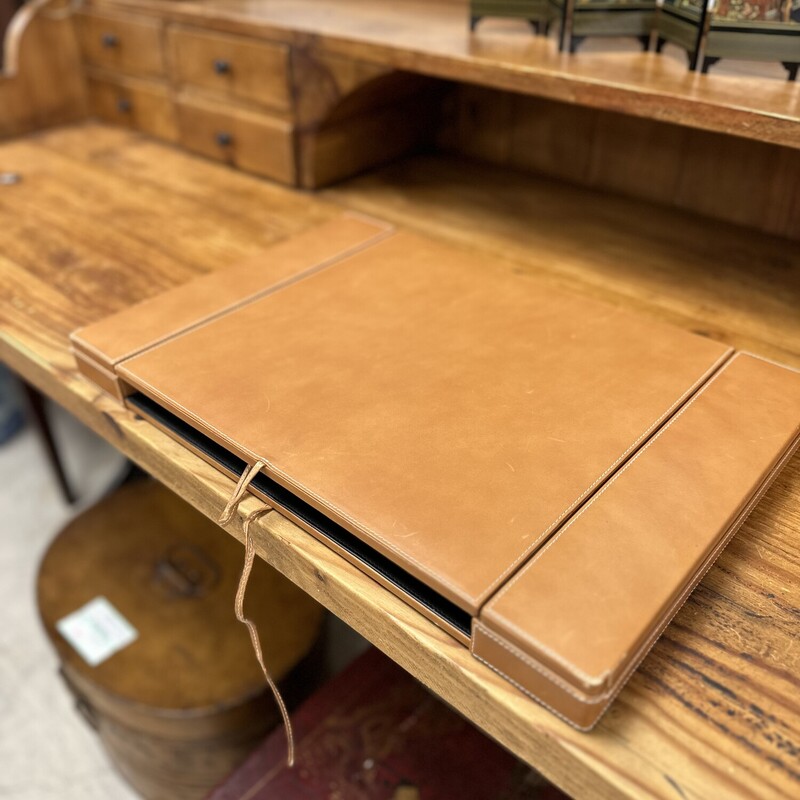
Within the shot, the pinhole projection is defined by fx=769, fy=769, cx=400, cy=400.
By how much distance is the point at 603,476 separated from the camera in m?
0.56

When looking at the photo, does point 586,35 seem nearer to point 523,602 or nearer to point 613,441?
point 613,441

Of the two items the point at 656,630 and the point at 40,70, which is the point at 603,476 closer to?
the point at 656,630

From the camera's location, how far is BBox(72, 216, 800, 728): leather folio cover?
480mm

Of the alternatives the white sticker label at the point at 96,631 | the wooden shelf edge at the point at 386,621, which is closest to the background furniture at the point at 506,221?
the wooden shelf edge at the point at 386,621

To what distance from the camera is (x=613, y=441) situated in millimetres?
592

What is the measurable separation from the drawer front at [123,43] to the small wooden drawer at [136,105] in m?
0.03

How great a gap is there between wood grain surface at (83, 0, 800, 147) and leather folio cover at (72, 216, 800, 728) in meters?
0.20

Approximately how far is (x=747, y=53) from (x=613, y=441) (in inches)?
18.3

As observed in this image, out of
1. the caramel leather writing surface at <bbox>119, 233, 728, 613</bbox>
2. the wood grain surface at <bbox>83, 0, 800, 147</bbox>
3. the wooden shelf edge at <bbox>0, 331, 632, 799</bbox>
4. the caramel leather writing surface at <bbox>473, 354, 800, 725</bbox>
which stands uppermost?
the wood grain surface at <bbox>83, 0, 800, 147</bbox>

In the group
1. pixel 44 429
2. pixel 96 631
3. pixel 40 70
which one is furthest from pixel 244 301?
pixel 44 429

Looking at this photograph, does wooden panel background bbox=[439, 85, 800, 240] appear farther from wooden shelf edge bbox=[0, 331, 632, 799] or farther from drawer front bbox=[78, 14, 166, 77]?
wooden shelf edge bbox=[0, 331, 632, 799]

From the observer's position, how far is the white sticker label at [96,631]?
3.63 feet

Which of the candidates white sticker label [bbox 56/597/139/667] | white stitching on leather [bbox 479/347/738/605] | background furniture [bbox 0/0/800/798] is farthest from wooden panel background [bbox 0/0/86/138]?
white stitching on leather [bbox 479/347/738/605]

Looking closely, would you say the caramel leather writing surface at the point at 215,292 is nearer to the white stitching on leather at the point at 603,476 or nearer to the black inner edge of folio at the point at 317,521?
the black inner edge of folio at the point at 317,521
